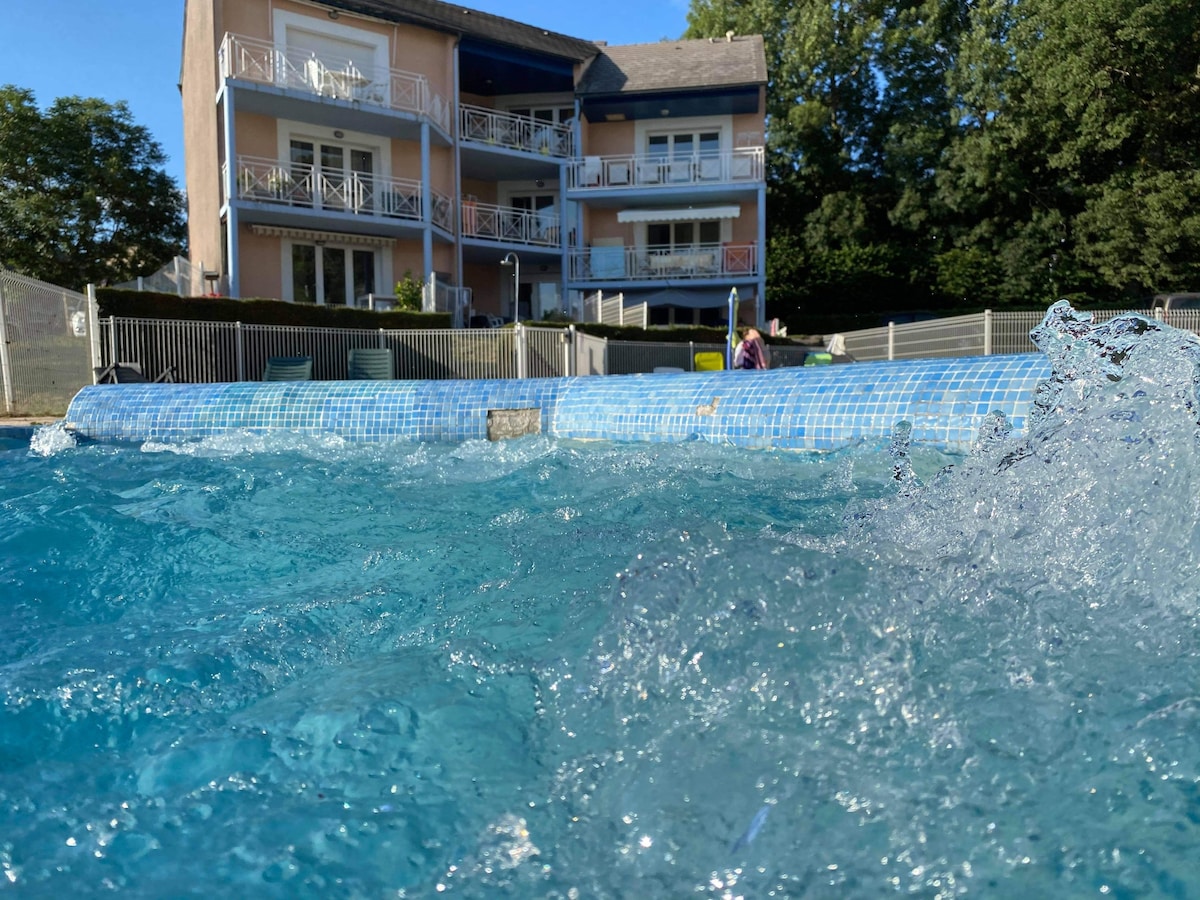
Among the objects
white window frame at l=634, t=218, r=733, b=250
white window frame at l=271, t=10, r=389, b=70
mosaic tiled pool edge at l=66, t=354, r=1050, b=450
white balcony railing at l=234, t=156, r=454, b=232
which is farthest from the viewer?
white window frame at l=634, t=218, r=733, b=250

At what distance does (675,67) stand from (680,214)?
4295mm

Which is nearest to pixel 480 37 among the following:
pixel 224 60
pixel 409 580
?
pixel 224 60

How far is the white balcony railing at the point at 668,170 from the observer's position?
23359 mm

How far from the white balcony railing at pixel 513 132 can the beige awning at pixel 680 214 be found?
2432 mm

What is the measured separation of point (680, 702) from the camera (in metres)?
2.42

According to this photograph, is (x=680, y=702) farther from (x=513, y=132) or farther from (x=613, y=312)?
(x=513, y=132)

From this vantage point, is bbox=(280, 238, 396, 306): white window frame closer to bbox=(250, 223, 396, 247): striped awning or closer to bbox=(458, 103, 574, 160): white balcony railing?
bbox=(250, 223, 396, 247): striped awning

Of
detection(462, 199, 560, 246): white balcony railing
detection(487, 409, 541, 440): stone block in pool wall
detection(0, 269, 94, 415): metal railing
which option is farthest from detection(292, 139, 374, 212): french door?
detection(487, 409, 541, 440): stone block in pool wall

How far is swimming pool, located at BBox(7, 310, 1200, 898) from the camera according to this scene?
1.92 m

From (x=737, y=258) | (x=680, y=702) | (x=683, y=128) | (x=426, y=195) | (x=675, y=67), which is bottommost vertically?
(x=680, y=702)

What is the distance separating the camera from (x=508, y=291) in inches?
973

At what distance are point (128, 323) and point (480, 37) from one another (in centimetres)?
1294

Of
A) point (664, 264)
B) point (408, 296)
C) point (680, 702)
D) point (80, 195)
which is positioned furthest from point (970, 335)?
point (80, 195)

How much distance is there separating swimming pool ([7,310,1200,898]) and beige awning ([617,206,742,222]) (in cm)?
2017
